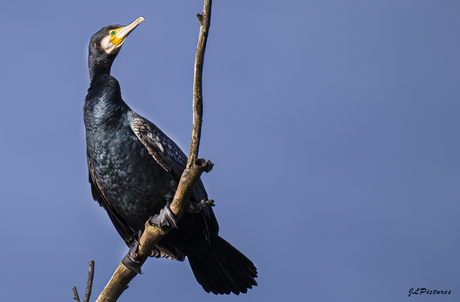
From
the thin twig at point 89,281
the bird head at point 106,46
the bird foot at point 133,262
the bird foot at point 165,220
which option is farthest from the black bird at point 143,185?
the thin twig at point 89,281

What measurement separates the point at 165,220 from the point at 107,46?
2052 millimetres

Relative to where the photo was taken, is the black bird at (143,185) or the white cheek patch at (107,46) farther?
the white cheek patch at (107,46)

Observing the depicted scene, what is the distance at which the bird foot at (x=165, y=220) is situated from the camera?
3895 millimetres

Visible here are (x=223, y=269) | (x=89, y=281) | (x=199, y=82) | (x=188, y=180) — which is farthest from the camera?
(x=223, y=269)

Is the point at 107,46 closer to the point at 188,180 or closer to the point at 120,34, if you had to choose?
the point at 120,34

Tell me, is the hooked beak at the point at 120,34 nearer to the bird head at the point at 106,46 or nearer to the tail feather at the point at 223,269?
the bird head at the point at 106,46

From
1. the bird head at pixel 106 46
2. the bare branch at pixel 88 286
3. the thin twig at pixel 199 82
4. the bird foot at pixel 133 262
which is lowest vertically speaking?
the bare branch at pixel 88 286

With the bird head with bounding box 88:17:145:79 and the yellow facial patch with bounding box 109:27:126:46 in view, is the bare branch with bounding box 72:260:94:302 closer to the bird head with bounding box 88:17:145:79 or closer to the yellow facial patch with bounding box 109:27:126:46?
the bird head with bounding box 88:17:145:79

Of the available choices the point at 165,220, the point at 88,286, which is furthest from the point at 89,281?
the point at 165,220

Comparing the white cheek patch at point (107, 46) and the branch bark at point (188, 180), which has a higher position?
the white cheek patch at point (107, 46)

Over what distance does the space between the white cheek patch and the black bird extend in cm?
23

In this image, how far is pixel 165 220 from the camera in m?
3.96

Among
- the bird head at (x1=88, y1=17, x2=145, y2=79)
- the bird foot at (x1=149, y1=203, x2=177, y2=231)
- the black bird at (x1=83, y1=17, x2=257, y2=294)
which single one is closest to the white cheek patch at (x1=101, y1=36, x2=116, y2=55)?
the bird head at (x1=88, y1=17, x2=145, y2=79)

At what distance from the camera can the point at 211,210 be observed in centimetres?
473
